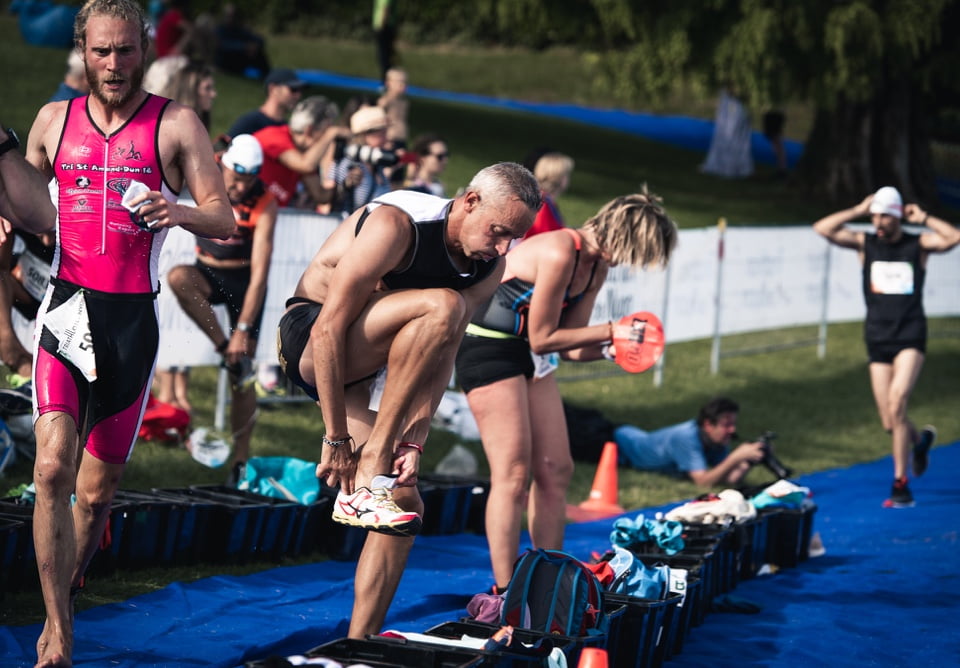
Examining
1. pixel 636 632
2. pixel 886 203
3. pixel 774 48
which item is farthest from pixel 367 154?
pixel 774 48

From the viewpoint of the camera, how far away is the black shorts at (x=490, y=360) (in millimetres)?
6004

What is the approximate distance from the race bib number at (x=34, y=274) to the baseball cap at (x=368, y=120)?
3324 millimetres

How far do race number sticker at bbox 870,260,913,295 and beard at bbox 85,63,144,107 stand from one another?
7.20 metres

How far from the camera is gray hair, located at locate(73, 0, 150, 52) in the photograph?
4648 mm

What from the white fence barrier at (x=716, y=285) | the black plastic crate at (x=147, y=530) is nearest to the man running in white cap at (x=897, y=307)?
the white fence barrier at (x=716, y=285)

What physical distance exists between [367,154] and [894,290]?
423 centimetres

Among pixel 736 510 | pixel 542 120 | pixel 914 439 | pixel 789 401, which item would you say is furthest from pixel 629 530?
pixel 542 120

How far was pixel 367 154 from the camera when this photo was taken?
394 inches

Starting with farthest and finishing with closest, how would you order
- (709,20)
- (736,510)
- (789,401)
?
1. (709,20)
2. (789,401)
3. (736,510)

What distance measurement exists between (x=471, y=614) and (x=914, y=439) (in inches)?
232

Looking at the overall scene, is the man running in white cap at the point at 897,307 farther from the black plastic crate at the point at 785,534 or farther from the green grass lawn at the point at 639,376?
the black plastic crate at the point at 785,534

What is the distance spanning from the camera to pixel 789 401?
1409 cm

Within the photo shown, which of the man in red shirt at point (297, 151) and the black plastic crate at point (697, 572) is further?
the man in red shirt at point (297, 151)

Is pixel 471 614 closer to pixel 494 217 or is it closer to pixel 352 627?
pixel 352 627
